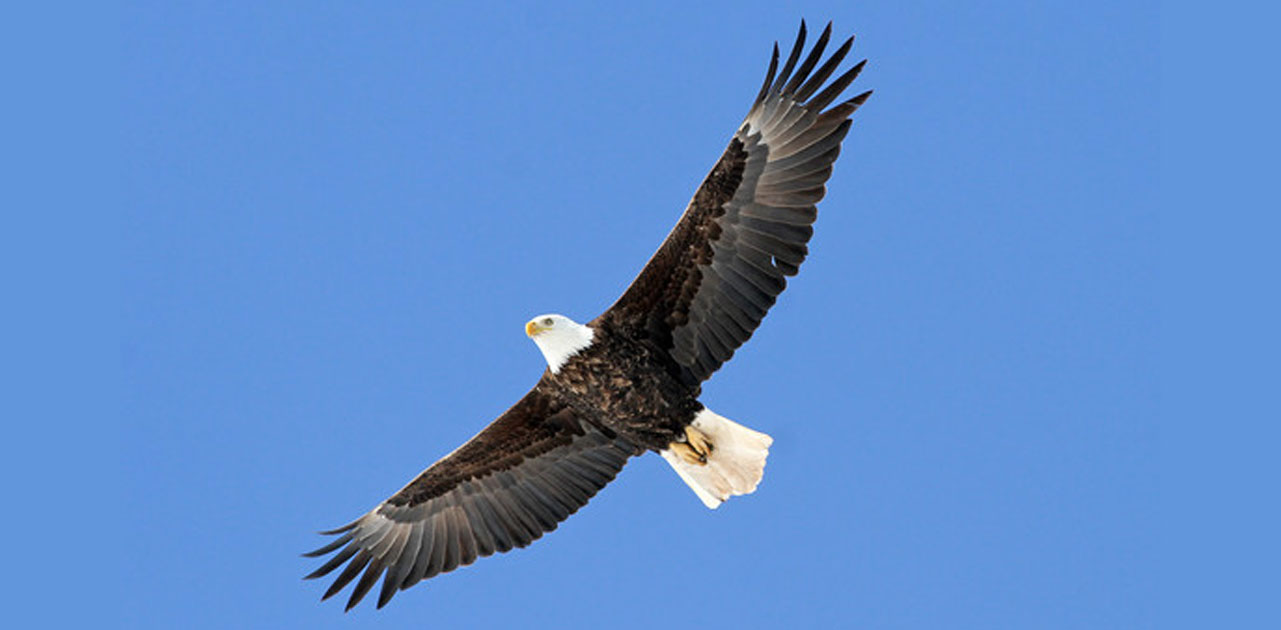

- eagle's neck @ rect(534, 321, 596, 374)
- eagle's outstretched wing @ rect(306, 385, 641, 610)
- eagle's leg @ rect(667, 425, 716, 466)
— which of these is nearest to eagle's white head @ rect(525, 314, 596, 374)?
eagle's neck @ rect(534, 321, 596, 374)

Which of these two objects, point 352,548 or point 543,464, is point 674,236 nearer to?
point 543,464

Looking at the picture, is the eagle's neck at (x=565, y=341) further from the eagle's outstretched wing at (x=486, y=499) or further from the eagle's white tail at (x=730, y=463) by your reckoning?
the eagle's white tail at (x=730, y=463)

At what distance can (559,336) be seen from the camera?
15938mm

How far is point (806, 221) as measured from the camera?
611 inches

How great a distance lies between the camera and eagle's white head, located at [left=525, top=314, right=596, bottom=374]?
52.3 ft

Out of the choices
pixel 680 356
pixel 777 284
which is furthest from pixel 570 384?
pixel 777 284

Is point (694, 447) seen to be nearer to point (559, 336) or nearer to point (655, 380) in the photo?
point (655, 380)

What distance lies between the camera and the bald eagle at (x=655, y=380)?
51.4ft

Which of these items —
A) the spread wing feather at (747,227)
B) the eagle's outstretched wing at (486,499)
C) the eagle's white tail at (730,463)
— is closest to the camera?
the spread wing feather at (747,227)

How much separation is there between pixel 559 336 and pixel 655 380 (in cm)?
97

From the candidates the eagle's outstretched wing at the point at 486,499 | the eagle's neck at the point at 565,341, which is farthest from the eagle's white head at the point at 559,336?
the eagle's outstretched wing at the point at 486,499

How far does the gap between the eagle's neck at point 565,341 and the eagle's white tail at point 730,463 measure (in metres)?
1.46

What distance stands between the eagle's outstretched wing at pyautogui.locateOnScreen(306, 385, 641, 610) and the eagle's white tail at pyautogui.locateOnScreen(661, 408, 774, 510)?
27.6 inches

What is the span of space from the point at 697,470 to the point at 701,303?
1.75 metres
